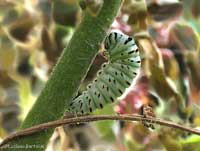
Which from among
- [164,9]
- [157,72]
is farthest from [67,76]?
[164,9]

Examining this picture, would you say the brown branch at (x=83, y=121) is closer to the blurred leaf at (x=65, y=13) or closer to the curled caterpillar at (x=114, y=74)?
the curled caterpillar at (x=114, y=74)

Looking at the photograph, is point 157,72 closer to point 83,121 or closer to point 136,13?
point 136,13

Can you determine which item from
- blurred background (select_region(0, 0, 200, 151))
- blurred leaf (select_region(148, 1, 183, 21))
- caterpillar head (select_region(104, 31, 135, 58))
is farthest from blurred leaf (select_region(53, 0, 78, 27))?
caterpillar head (select_region(104, 31, 135, 58))

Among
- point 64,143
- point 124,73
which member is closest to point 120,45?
point 124,73

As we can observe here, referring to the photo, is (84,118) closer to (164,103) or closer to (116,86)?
(116,86)

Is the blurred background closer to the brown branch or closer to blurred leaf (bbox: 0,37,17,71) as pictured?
blurred leaf (bbox: 0,37,17,71)

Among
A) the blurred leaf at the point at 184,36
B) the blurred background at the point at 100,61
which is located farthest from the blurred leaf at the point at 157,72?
the blurred leaf at the point at 184,36
